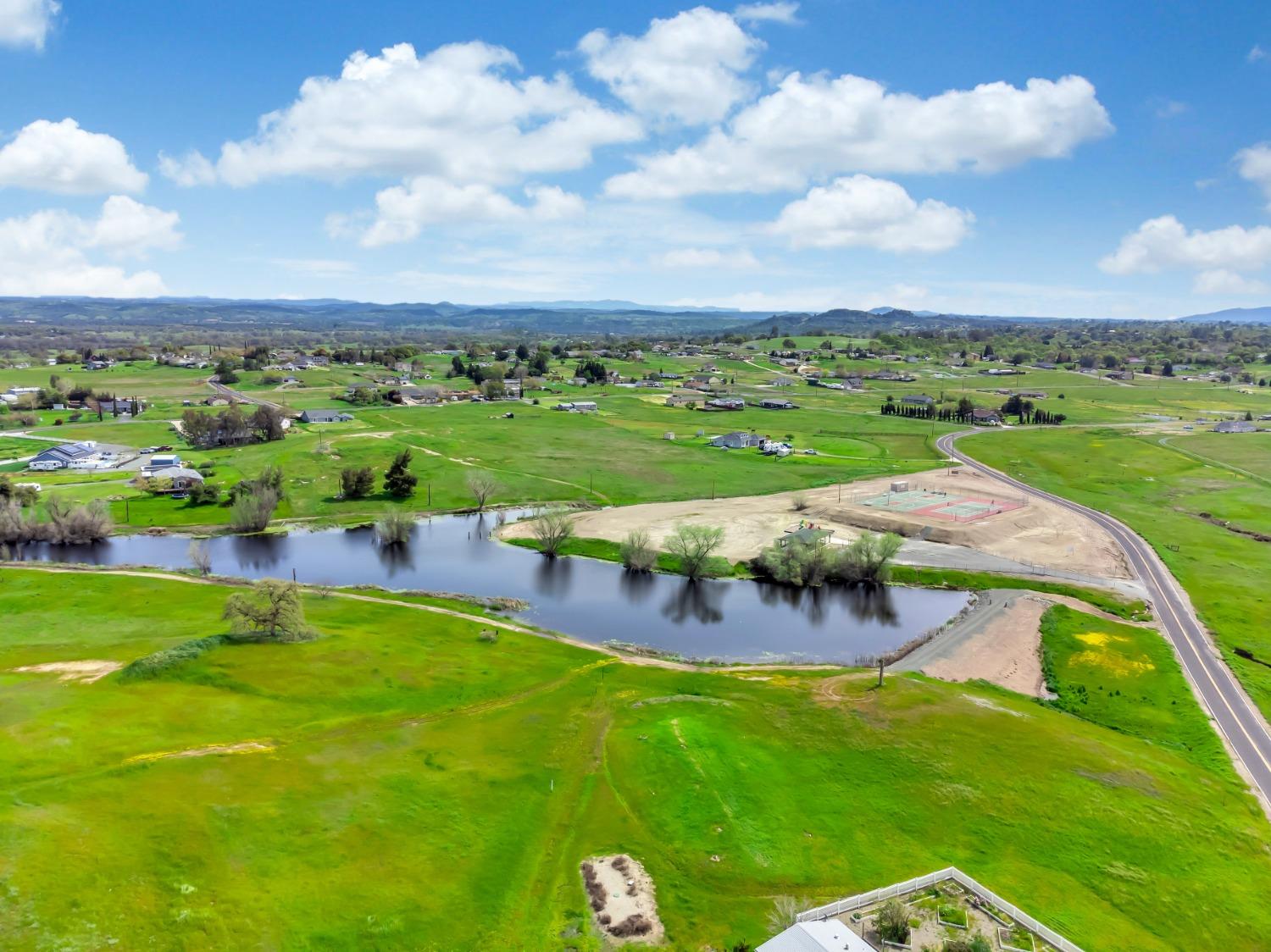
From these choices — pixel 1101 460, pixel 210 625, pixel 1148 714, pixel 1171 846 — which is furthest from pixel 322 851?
pixel 1101 460

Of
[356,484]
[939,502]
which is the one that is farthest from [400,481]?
[939,502]

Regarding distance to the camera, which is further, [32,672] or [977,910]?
[32,672]

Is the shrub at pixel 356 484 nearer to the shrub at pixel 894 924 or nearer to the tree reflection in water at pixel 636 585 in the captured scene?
the tree reflection in water at pixel 636 585

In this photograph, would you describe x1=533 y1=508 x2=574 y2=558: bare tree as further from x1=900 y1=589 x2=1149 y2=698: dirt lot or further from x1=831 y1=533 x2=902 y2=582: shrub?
x1=900 y1=589 x2=1149 y2=698: dirt lot

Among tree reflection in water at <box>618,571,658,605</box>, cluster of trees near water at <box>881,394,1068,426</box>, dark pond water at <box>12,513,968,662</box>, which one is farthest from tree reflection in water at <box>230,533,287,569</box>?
cluster of trees near water at <box>881,394,1068,426</box>

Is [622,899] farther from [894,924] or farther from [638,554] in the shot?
[638,554]

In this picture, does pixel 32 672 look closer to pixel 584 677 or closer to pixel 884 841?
pixel 584 677

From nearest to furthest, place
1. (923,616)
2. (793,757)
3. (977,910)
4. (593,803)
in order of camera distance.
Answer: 1. (977,910)
2. (593,803)
3. (793,757)
4. (923,616)
